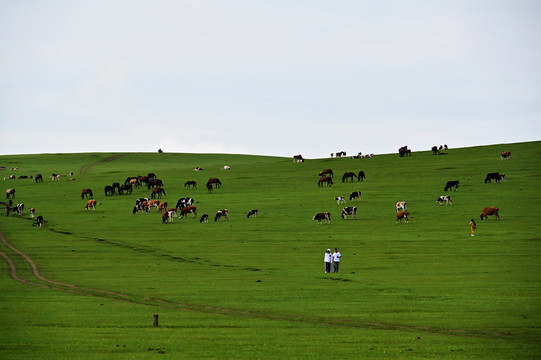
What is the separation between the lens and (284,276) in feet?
131

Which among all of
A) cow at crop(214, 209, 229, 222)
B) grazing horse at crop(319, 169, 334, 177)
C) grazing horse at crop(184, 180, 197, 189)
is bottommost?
cow at crop(214, 209, 229, 222)

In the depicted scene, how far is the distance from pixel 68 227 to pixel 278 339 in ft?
154

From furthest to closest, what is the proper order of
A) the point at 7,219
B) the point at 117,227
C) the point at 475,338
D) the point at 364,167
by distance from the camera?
the point at 364,167 < the point at 7,219 < the point at 117,227 < the point at 475,338

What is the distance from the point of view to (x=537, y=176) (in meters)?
82.5

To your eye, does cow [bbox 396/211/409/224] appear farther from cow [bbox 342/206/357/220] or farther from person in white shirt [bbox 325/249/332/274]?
person in white shirt [bbox 325/249/332/274]

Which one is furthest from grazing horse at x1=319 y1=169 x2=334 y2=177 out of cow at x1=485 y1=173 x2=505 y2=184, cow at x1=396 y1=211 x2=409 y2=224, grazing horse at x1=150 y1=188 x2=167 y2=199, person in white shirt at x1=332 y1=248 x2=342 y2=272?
person in white shirt at x1=332 y1=248 x2=342 y2=272

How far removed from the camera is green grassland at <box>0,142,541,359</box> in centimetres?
2428

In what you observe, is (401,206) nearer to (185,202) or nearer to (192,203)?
(192,203)

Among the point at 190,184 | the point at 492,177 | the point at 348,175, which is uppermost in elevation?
the point at 348,175

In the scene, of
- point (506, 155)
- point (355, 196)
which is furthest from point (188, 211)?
point (506, 155)

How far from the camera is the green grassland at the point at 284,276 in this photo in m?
24.3

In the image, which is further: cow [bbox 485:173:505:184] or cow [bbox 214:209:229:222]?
cow [bbox 485:173:505:184]

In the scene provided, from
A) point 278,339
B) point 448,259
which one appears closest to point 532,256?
point 448,259

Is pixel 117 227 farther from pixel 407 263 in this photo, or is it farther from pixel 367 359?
pixel 367 359
